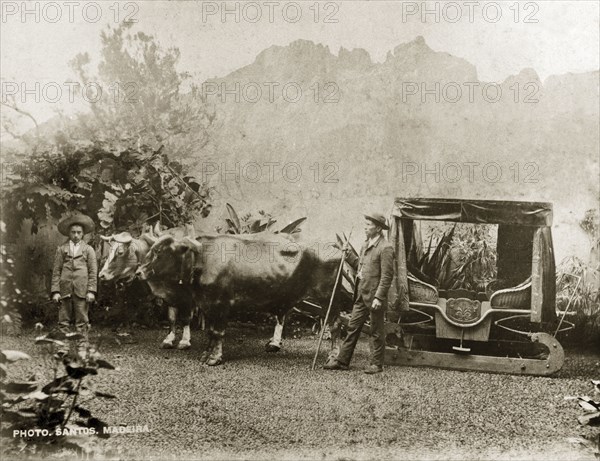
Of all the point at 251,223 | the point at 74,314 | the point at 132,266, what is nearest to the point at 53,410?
the point at 74,314

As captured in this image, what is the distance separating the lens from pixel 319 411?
5168 millimetres

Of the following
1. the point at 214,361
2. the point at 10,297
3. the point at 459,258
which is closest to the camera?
the point at 10,297

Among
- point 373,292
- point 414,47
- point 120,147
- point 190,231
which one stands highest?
point 414,47

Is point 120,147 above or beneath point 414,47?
beneath

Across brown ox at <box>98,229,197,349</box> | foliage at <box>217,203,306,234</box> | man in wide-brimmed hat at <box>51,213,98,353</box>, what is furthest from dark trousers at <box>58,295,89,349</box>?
foliage at <box>217,203,306,234</box>

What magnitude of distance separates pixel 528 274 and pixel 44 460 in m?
5.67

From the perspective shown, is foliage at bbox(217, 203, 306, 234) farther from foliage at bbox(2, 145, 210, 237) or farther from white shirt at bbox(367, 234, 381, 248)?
white shirt at bbox(367, 234, 381, 248)

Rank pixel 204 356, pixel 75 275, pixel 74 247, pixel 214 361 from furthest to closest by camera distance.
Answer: pixel 204 356 → pixel 214 361 → pixel 74 247 → pixel 75 275

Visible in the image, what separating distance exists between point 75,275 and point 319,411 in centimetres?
266

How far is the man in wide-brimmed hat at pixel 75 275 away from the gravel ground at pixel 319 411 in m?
0.43

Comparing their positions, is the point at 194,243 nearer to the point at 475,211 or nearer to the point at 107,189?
the point at 107,189

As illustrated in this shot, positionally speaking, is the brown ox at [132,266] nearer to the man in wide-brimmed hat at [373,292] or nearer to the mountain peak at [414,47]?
the man in wide-brimmed hat at [373,292]

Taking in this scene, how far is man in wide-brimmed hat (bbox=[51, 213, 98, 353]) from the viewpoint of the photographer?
5715mm

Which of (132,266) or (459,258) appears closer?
(132,266)
